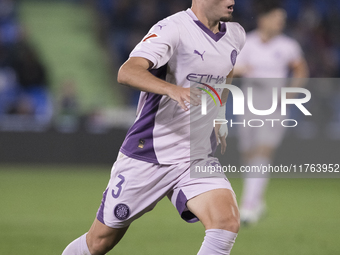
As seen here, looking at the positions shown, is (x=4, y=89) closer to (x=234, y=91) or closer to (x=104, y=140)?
(x=104, y=140)

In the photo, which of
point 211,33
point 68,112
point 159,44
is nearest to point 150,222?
point 211,33

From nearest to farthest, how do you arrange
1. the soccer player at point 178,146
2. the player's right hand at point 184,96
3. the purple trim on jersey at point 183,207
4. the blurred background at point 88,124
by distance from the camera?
the player's right hand at point 184,96 → the soccer player at point 178,146 → the purple trim on jersey at point 183,207 → the blurred background at point 88,124

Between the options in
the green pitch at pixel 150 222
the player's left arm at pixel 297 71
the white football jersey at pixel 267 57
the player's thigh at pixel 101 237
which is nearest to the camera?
the player's thigh at pixel 101 237

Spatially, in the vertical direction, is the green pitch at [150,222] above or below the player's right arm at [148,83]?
below

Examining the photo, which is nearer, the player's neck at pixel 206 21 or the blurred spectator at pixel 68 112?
the player's neck at pixel 206 21

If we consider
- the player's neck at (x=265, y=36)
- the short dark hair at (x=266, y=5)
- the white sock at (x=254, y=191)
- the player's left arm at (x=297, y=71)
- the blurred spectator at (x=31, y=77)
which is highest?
the blurred spectator at (x=31, y=77)

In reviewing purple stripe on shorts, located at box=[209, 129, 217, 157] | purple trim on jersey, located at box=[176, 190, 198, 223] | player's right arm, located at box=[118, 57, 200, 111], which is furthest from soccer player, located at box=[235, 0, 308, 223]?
player's right arm, located at box=[118, 57, 200, 111]

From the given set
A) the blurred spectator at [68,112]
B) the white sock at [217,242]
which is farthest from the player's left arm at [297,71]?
the blurred spectator at [68,112]

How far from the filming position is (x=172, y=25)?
3424 millimetres

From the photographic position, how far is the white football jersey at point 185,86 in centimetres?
348

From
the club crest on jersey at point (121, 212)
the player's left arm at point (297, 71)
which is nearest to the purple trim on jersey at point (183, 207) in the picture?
the club crest on jersey at point (121, 212)

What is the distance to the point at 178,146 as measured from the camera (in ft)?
12.1

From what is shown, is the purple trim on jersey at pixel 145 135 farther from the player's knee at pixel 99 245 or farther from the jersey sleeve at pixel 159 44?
the player's knee at pixel 99 245

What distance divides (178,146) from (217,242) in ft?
2.27
